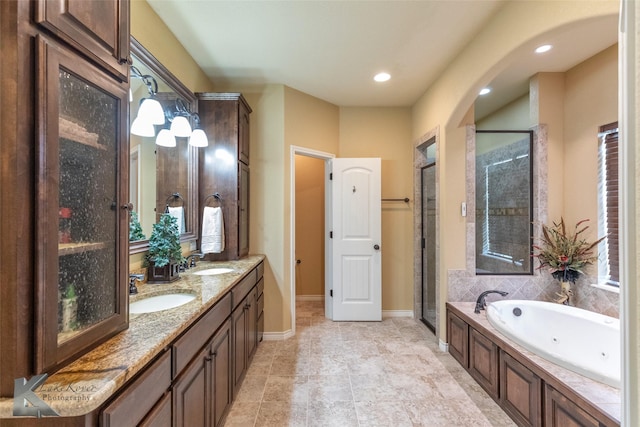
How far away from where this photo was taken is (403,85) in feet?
10.5

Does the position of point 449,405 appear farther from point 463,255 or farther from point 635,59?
point 635,59

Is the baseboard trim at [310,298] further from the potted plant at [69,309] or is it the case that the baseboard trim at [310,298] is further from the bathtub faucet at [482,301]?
the potted plant at [69,309]

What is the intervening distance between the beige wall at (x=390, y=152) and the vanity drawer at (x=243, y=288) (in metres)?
1.91

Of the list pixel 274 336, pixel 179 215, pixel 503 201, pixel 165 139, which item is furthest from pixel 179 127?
pixel 503 201

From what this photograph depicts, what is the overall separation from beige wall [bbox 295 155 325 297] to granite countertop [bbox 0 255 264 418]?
9.65 ft

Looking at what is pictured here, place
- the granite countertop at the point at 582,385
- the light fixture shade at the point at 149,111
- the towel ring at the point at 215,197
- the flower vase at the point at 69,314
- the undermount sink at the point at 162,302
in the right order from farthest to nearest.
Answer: the towel ring at the point at 215,197 < the light fixture shade at the point at 149,111 < the undermount sink at the point at 162,302 < the granite countertop at the point at 582,385 < the flower vase at the point at 69,314

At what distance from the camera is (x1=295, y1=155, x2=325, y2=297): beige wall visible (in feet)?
14.8

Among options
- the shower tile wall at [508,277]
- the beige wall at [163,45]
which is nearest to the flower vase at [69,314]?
the beige wall at [163,45]

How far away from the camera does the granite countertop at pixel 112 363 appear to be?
2.37 ft

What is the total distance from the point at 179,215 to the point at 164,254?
2.04 ft

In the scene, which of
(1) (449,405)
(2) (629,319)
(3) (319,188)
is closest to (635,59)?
(2) (629,319)

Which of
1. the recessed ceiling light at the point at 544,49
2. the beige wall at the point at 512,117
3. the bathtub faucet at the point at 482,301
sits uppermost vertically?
the recessed ceiling light at the point at 544,49

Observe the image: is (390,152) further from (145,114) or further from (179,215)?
(145,114)

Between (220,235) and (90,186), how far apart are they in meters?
1.72
